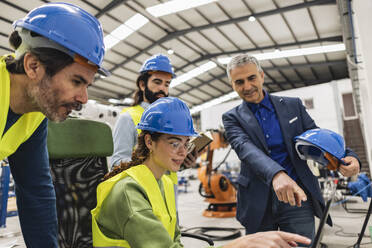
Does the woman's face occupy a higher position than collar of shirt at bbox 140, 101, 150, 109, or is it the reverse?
collar of shirt at bbox 140, 101, 150, 109

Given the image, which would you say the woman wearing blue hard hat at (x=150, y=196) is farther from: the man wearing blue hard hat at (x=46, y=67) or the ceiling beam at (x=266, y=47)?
the ceiling beam at (x=266, y=47)

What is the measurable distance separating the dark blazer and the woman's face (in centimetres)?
43

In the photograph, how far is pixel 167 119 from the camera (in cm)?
141

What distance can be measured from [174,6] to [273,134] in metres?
7.32

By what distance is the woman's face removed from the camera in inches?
57.2

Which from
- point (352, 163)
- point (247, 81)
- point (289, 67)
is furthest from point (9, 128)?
point (289, 67)

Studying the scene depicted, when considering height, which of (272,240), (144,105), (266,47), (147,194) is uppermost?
(266,47)

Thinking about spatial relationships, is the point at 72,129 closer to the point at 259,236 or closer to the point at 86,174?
the point at 86,174

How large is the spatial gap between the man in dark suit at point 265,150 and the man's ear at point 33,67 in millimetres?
1130

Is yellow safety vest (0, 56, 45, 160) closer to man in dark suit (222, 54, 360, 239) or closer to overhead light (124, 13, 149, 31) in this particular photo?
man in dark suit (222, 54, 360, 239)

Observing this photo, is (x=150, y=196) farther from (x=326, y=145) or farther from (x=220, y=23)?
(x=220, y=23)

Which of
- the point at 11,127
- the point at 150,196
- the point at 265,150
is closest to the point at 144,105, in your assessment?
the point at 265,150

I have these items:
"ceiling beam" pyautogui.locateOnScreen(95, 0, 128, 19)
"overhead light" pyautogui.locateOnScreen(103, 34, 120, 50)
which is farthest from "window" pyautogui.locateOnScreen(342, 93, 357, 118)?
"ceiling beam" pyautogui.locateOnScreen(95, 0, 128, 19)

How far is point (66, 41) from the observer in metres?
0.90
